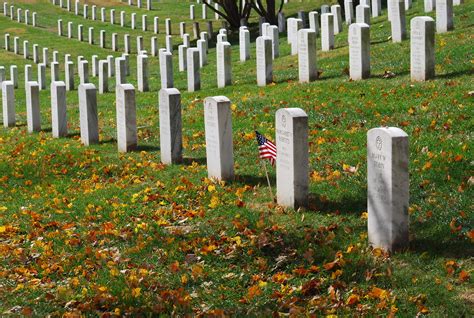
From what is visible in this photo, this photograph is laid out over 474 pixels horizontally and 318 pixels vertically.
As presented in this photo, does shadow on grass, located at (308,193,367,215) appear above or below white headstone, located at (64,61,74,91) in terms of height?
below

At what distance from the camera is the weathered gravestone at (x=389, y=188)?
368 inches

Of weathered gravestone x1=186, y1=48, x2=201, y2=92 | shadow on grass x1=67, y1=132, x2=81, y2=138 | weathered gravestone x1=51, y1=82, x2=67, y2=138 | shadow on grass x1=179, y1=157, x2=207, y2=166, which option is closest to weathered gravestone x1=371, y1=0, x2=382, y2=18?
weathered gravestone x1=186, y1=48, x2=201, y2=92

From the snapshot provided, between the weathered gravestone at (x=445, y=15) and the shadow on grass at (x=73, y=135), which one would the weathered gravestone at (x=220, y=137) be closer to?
the shadow on grass at (x=73, y=135)

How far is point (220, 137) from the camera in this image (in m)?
12.9

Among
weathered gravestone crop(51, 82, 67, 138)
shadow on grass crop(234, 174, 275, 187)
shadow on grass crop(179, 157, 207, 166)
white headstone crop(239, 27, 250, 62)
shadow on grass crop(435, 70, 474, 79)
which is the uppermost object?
white headstone crop(239, 27, 250, 62)

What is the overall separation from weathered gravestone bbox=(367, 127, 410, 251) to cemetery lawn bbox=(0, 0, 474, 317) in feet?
0.61

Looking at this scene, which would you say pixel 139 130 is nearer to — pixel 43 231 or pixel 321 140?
pixel 321 140

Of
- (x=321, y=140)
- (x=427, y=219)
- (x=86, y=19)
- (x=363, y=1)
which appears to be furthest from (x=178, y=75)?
(x=86, y=19)

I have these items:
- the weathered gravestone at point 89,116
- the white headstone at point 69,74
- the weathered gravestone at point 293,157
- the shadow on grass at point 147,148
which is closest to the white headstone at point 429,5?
the white headstone at point 69,74

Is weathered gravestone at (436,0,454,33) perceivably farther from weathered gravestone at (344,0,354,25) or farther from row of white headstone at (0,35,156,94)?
weathered gravestone at (344,0,354,25)

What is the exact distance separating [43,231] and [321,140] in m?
4.49

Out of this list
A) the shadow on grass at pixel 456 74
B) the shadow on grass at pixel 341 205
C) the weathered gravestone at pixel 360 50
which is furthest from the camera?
the weathered gravestone at pixel 360 50

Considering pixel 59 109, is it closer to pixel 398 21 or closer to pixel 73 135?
pixel 73 135

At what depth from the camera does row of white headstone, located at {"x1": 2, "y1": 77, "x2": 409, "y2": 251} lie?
30.8 ft
